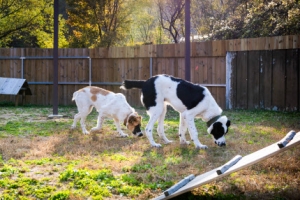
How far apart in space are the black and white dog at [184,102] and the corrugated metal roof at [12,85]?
34.1 feet

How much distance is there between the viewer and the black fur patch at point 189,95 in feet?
28.0

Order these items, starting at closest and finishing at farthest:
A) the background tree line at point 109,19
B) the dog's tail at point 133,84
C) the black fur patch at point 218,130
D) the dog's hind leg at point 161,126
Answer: the black fur patch at point 218,130 < the dog's tail at point 133,84 < the dog's hind leg at point 161,126 < the background tree line at point 109,19

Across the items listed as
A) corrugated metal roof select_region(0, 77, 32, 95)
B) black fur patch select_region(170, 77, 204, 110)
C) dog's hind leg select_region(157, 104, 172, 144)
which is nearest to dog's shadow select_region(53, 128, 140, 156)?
dog's hind leg select_region(157, 104, 172, 144)

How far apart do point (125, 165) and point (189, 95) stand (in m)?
2.44

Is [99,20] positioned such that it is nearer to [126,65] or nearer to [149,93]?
[126,65]

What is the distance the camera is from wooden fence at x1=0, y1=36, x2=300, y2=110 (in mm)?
15898

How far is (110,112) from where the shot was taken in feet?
33.3

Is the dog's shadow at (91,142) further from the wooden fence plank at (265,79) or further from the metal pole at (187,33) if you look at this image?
the wooden fence plank at (265,79)

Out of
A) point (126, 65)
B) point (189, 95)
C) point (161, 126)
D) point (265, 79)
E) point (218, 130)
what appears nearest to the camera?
point (218, 130)

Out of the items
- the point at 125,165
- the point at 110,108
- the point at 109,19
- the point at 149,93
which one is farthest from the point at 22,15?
the point at 125,165

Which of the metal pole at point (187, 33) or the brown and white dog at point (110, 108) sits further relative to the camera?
the metal pole at point (187, 33)

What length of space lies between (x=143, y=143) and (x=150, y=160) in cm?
187

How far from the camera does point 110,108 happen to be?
10.1 meters

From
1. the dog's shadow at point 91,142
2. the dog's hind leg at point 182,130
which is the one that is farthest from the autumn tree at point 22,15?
the dog's hind leg at point 182,130
